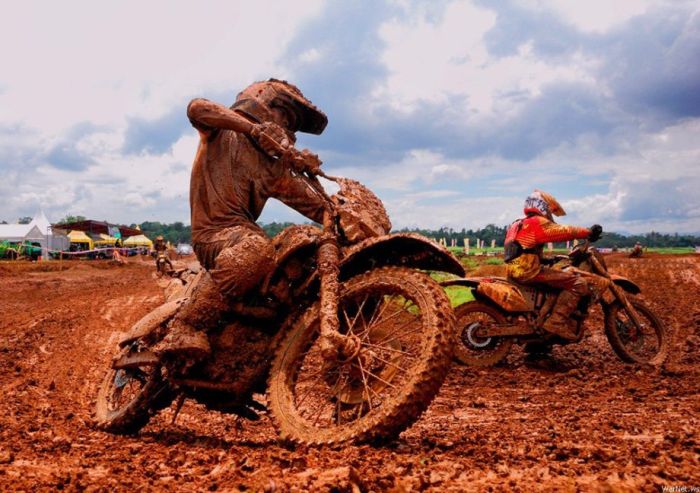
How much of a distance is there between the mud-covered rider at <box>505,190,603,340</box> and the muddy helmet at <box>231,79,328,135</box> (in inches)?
170

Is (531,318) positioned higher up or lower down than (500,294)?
lower down

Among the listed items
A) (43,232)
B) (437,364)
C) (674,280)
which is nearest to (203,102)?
(437,364)

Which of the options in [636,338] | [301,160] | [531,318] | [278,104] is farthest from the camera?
[636,338]

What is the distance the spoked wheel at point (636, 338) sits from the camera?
27.4ft

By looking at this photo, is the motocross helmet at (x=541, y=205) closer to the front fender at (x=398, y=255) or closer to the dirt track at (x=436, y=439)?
the dirt track at (x=436, y=439)

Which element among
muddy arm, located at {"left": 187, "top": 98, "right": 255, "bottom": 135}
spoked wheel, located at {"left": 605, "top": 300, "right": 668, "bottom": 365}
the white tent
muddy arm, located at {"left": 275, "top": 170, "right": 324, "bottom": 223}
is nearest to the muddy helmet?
muddy arm, located at {"left": 187, "top": 98, "right": 255, "bottom": 135}

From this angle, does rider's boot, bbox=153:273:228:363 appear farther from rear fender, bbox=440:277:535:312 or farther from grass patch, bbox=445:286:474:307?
grass patch, bbox=445:286:474:307

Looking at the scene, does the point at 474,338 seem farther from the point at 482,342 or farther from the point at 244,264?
the point at 244,264

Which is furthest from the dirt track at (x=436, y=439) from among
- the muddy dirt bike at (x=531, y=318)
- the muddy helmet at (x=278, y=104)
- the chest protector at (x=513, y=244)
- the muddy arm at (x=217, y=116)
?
the muddy helmet at (x=278, y=104)

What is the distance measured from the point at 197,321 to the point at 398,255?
1533mm

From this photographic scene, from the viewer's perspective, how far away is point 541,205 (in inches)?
324

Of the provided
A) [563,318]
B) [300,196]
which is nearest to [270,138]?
[300,196]

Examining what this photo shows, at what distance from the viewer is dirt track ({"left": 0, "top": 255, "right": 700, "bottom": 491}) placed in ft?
8.55

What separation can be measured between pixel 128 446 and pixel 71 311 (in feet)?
40.0
